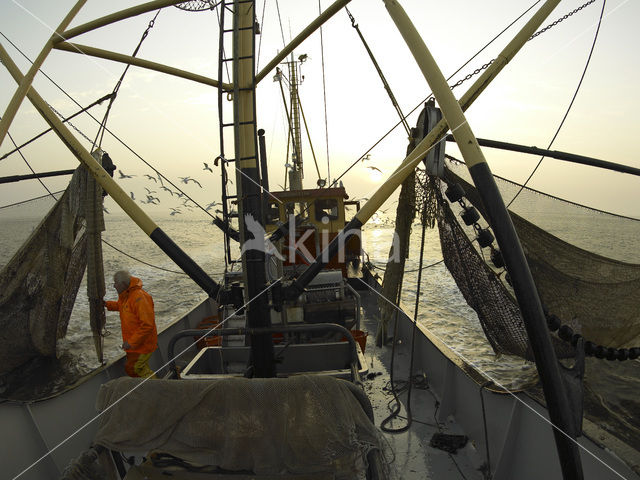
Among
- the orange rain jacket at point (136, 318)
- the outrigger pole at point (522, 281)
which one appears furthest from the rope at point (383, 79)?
the orange rain jacket at point (136, 318)

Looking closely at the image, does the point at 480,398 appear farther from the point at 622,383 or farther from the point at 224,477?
the point at 622,383

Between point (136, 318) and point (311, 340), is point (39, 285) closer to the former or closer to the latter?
point (136, 318)

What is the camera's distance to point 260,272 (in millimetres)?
3855

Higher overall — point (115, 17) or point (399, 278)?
point (115, 17)

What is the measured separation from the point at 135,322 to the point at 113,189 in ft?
6.10

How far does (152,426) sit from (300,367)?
2.38m

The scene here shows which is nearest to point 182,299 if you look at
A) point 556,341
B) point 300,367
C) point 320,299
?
point 320,299

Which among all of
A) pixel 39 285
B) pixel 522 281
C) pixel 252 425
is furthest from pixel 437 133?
pixel 39 285

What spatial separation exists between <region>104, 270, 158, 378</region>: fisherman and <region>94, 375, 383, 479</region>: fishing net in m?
2.42

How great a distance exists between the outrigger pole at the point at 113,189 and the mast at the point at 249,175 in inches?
18.3

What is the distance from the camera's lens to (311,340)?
21.1ft

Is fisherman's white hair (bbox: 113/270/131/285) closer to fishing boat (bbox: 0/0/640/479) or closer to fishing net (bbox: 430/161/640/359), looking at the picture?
fishing boat (bbox: 0/0/640/479)

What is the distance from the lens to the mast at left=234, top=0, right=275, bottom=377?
3.84 metres

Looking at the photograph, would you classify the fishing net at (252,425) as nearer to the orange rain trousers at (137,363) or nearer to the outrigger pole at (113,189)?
the outrigger pole at (113,189)
